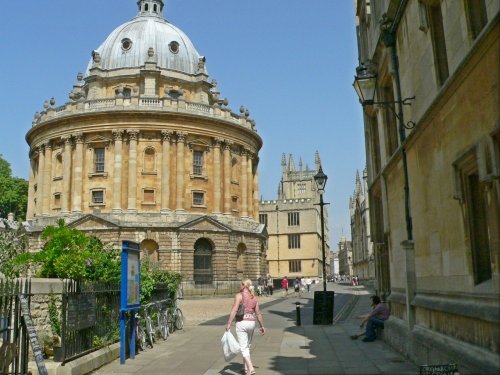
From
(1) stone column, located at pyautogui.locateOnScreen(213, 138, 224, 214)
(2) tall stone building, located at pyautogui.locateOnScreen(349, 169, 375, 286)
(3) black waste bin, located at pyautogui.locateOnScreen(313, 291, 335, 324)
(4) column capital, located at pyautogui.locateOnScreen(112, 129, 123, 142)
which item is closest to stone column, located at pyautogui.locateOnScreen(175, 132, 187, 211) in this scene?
(1) stone column, located at pyautogui.locateOnScreen(213, 138, 224, 214)

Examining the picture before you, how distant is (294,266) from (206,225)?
1677 inches

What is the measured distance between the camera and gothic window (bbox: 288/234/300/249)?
84.1 metres

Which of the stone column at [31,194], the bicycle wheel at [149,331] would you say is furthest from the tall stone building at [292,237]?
the bicycle wheel at [149,331]

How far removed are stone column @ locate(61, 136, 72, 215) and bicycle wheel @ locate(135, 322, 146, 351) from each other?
110ft

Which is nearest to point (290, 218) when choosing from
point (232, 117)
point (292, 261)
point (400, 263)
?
point (292, 261)

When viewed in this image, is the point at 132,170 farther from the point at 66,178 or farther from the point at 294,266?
the point at 294,266

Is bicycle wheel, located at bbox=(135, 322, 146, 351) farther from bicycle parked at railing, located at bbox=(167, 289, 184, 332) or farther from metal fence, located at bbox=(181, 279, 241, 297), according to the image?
metal fence, located at bbox=(181, 279, 241, 297)

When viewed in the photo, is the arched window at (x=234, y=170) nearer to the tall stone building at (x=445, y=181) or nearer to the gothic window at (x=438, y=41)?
the tall stone building at (x=445, y=181)

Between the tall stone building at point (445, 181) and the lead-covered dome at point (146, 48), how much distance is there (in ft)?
144

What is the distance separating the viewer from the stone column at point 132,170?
42.9 meters

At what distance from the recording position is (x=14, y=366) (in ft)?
25.7

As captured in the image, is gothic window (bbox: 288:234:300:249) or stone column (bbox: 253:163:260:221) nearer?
stone column (bbox: 253:163:260:221)

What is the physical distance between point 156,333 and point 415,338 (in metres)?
7.55

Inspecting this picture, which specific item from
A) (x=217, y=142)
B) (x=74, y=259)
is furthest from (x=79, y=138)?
(x=74, y=259)
